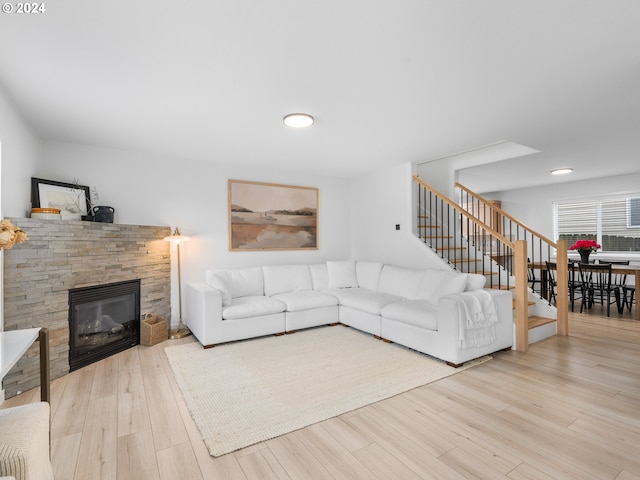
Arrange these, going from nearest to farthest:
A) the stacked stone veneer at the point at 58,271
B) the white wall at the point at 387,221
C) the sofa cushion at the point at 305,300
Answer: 1. the stacked stone veneer at the point at 58,271
2. the sofa cushion at the point at 305,300
3. the white wall at the point at 387,221

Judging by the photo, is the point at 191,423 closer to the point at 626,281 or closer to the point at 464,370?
the point at 464,370

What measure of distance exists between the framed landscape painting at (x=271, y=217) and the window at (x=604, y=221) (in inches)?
228

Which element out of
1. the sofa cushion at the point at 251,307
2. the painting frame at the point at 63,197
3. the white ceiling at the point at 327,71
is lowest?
the sofa cushion at the point at 251,307

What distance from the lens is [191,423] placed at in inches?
90.9

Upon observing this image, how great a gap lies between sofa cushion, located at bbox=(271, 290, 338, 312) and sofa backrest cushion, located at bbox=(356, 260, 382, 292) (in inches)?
27.8

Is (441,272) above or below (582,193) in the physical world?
below

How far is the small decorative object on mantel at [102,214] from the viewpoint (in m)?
3.86

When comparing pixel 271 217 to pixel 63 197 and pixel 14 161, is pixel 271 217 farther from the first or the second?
pixel 14 161

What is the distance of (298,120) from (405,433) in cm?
270

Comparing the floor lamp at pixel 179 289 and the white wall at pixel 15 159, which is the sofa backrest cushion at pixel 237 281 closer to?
the floor lamp at pixel 179 289

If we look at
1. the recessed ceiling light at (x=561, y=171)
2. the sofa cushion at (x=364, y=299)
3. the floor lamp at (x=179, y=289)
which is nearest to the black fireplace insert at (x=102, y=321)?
the floor lamp at (x=179, y=289)

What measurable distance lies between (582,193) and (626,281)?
192 centimetres

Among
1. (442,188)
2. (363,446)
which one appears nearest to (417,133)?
(442,188)

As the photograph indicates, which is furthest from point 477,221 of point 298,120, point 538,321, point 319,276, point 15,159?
point 15,159
